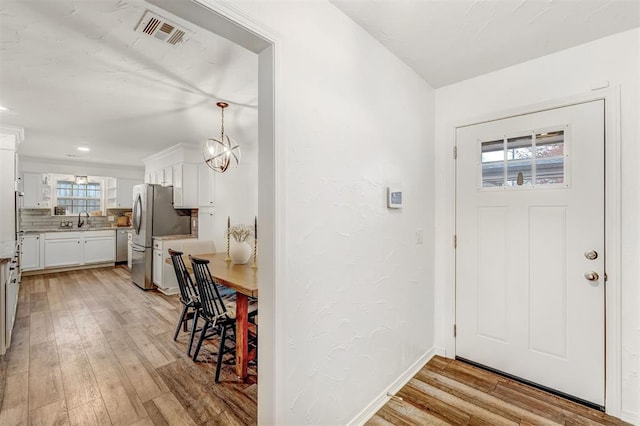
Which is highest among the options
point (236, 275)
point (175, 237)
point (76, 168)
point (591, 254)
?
point (76, 168)

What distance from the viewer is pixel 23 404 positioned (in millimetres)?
1971

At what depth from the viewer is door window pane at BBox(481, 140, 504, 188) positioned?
2.29 m

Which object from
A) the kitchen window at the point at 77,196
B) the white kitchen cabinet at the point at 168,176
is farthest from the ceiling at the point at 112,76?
the kitchen window at the point at 77,196

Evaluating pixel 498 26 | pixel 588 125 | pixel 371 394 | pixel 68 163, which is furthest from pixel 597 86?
pixel 68 163

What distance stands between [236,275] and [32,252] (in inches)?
227

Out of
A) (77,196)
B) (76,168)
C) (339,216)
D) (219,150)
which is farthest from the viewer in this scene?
(77,196)

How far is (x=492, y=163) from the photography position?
233 centimetres

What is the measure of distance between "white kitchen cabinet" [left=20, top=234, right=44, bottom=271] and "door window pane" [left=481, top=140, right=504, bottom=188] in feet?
25.1

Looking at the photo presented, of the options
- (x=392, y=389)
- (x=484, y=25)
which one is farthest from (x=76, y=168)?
(x=484, y=25)

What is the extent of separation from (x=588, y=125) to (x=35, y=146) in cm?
735

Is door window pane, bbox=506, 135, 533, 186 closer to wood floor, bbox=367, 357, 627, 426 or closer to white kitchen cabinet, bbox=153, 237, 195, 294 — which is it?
wood floor, bbox=367, 357, 627, 426

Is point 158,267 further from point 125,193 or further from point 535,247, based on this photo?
point 535,247

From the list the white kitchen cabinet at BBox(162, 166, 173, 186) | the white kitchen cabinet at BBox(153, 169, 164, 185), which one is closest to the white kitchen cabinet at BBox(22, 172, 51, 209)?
the white kitchen cabinet at BBox(153, 169, 164, 185)

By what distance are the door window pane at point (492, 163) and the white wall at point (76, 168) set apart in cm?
758
